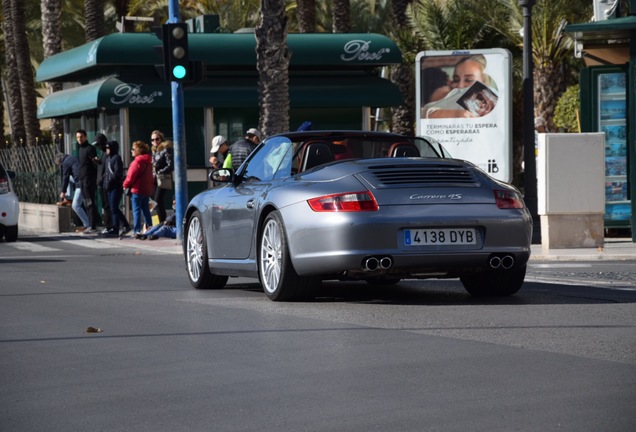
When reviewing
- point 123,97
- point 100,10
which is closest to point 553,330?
point 123,97

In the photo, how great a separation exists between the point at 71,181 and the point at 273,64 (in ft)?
20.1

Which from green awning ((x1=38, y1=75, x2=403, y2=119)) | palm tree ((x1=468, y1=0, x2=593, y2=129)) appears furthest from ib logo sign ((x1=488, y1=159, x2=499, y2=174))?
palm tree ((x1=468, y1=0, x2=593, y2=129))

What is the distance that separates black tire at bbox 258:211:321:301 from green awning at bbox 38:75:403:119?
17.6 metres

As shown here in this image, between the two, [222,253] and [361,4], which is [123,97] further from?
[361,4]

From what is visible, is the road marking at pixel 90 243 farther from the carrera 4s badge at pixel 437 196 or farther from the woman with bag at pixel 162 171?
the carrera 4s badge at pixel 437 196

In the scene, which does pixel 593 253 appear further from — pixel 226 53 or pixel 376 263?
pixel 226 53

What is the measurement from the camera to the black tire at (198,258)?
13.0m

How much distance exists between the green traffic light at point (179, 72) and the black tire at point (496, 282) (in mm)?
10769

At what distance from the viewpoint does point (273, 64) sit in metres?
26.2

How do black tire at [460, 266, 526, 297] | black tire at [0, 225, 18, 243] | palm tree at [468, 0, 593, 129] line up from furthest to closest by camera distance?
palm tree at [468, 0, 593, 129] → black tire at [0, 225, 18, 243] → black tire at [460, 266, 526, 297]

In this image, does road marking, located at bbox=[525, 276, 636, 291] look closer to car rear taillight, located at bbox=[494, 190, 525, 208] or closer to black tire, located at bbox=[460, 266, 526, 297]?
black tire, located at bbox=[460, 266, 526, 297]

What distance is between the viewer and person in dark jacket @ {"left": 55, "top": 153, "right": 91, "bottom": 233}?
2719cm

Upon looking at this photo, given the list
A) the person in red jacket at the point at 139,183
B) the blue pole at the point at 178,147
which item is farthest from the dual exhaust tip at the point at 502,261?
the person in red jacket at the point at 139,183

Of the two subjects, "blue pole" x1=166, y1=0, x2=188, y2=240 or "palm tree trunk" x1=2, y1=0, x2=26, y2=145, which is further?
"palm tree trunk" x1=2, y1=0, x2=26, y2=145
